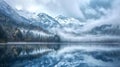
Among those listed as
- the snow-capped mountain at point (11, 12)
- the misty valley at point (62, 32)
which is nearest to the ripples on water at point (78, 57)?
the misty valley at point (62, 32)

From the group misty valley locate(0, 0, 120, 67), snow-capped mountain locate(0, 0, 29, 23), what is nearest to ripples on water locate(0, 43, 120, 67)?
misty valley locate(0, 0, 120, 67)

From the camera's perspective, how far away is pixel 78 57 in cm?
705

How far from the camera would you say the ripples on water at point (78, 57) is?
21.6 ft

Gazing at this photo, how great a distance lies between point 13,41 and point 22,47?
527 millimetres

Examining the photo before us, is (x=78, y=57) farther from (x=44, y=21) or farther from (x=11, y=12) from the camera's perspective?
(x=11, y=12)

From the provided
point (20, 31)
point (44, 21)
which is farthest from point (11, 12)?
point (44, 21)

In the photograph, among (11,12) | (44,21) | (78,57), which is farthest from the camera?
(11,12)

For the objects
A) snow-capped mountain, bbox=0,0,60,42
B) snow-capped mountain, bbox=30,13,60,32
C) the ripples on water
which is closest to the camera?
the ripples on water

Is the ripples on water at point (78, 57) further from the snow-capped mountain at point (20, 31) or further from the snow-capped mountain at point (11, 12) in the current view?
the snow-capped mountain at point (11, 12)

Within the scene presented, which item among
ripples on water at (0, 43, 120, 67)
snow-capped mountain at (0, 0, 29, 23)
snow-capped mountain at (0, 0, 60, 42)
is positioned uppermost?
snow-capped mountain at (0, 0, 29, 23)

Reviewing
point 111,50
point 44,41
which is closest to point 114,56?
point 111,50

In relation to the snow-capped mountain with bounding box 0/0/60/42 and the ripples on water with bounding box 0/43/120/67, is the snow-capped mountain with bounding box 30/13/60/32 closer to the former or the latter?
the snow-capped mountain with bounding box 0/0/60/42

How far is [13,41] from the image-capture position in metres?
8.23

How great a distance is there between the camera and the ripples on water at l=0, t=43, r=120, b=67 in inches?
259
